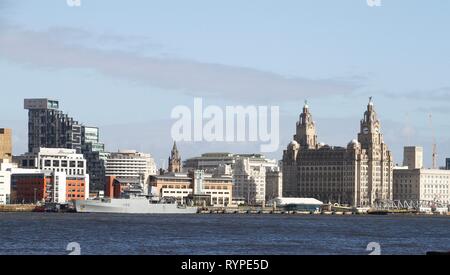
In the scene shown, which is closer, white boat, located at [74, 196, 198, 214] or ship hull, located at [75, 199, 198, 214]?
ship hull, located at [75, 199, 198, 214]

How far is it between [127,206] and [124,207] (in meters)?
0.51

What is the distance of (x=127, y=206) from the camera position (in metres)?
177

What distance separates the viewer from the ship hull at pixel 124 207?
A: 178137 mm

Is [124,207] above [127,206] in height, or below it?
below

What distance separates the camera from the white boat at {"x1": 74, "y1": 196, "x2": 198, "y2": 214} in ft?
585

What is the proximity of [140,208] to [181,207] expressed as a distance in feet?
49.5

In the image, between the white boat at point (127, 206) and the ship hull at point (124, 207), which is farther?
the white boat at point (127, 206)

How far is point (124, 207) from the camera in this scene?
177 meters

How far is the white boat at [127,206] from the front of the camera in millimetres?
178250

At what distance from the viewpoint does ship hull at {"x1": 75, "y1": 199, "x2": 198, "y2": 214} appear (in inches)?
7013
